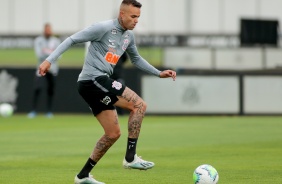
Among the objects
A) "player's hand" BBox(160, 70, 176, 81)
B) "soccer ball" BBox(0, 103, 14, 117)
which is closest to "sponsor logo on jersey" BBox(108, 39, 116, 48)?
"player's hand" BBox(160, 70, 176, 81)

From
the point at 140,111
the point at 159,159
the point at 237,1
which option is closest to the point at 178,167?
the point at 159,159

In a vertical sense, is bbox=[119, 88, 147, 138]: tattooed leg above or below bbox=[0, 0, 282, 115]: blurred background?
above

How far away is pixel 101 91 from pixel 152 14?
39.3 meters

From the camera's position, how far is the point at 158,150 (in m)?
16.7

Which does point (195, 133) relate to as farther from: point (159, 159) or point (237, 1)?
point (237, 1)

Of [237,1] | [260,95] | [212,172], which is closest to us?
[212,172]

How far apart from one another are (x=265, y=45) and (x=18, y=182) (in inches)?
835

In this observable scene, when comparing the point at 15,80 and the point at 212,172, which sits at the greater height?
the point at 212,172

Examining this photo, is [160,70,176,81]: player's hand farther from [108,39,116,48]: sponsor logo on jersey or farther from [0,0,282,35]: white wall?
[0,0,282,35]: white wall

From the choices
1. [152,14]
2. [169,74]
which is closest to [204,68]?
[169,74]

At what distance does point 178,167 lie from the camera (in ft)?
45.3

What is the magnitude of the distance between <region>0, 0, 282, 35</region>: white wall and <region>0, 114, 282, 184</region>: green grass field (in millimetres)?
23694

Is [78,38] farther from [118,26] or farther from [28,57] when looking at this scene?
[28,57]

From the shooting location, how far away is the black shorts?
11.5 meters
